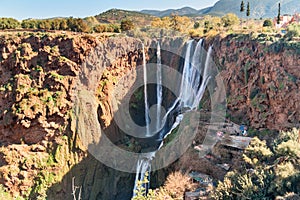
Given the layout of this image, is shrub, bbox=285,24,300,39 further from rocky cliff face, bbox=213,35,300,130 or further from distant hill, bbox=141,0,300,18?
distant hill, bbox=141,0,300,18

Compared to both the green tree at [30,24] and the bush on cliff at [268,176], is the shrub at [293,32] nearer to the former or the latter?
the bush on cliff at [268,176]

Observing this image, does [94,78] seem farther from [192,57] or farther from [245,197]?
[245,197]

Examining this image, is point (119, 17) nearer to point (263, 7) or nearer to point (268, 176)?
point (263, 7)

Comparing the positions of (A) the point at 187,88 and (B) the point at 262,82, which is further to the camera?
(A) the point at 187,88

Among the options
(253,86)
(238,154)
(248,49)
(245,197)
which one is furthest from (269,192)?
(248,49)

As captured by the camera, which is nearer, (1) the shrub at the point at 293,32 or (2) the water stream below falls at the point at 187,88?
(1) the shrub at the point at 293,32

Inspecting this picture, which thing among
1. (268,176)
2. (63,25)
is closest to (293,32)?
(268,176)

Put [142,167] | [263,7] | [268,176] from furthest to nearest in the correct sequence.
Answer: [263,7]
[142,167]
[268,176]

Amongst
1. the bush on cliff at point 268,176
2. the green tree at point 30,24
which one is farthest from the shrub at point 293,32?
the green tree at point 30,24

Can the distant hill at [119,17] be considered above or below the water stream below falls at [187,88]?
above

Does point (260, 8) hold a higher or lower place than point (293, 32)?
higher
